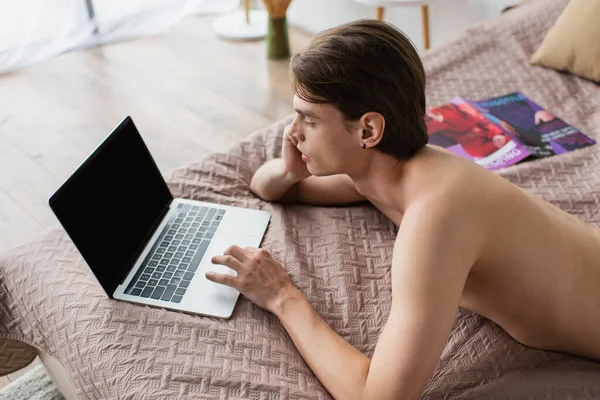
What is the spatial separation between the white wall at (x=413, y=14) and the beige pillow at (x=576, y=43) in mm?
615

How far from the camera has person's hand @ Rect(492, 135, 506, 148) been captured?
5.10 ft

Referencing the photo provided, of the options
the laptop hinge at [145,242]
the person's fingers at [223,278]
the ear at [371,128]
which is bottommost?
the laptop hinge at [145,242]

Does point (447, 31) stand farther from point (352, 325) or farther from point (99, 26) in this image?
point (352, 325)

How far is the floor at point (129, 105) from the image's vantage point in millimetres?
2217

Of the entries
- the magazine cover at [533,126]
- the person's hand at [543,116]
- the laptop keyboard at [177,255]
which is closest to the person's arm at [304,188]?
the laptop keyboard at [177,255]

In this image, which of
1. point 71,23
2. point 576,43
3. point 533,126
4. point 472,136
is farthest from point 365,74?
point 71,23

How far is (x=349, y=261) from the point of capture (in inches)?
46.1

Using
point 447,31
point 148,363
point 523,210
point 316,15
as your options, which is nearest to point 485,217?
point 523,210

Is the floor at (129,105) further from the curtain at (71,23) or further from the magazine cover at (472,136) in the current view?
the magazine cover at (472,136)

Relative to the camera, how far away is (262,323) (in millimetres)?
1027

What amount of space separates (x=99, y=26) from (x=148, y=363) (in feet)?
8.96

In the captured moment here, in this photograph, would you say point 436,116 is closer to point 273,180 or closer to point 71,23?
point 273,180

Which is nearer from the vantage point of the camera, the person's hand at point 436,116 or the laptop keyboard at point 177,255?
the laptop keyboard at point 177,255

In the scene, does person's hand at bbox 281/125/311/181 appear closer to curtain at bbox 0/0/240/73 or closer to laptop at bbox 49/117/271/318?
laptop at bbox 49/117/271/318
